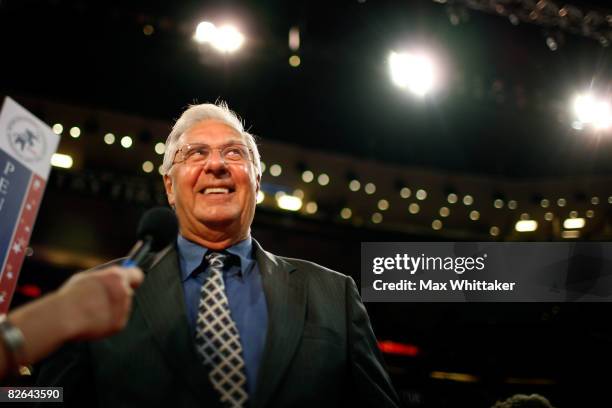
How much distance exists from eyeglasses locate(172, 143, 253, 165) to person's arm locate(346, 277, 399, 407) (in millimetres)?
584

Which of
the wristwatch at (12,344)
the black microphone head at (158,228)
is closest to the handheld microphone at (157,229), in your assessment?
the black microphone head at (158,228)

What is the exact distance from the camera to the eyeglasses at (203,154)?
168 centimetres

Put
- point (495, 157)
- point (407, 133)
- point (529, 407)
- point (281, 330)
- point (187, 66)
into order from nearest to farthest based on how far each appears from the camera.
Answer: point (281, 330) < point (529, 407) < point (187, 66) < point (407, 133) < point (495, 157)

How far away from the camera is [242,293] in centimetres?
150

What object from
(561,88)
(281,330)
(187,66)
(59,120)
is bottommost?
(281,330)

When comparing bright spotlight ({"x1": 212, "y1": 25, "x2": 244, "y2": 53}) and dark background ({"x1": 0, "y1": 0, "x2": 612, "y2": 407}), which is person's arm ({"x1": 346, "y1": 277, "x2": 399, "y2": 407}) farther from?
bright spotlight ({"x1": 212, "y1": 25, "x2": 244, "y2": 53})

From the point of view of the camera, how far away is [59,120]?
11.3 metres

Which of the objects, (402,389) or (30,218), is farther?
(402,389)

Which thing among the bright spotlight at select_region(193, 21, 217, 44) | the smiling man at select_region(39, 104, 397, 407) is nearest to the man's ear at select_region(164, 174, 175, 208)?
the smiling man at select_region(39, 104, 397, 407)

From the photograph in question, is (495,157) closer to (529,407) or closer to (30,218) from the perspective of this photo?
(529,407)

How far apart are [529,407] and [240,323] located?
68.7 inches

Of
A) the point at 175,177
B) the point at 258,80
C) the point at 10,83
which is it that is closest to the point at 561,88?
the point at 258,80

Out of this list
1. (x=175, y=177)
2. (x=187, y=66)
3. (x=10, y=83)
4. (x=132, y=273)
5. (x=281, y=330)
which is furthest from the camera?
(x=10, y=83)

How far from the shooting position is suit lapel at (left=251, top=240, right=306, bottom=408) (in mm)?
1276
